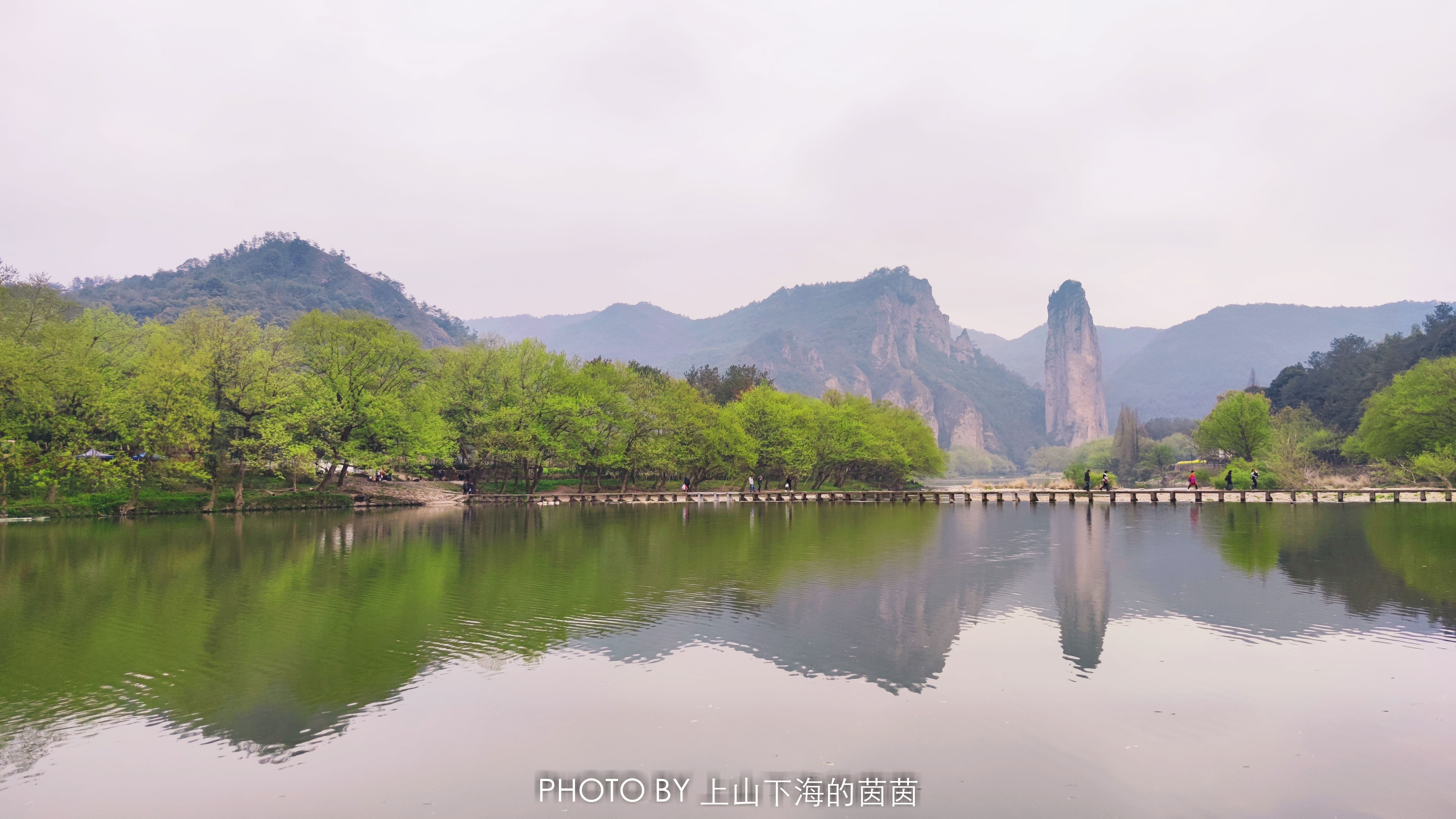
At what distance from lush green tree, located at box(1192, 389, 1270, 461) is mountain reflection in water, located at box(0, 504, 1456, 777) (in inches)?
2255

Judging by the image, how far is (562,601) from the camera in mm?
21031

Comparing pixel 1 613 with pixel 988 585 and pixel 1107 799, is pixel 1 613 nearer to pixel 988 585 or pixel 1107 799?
pixel 1107 799

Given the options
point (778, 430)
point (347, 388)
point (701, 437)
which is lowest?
point (701, 437)

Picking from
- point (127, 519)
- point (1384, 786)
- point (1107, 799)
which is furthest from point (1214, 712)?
point (127, 519)

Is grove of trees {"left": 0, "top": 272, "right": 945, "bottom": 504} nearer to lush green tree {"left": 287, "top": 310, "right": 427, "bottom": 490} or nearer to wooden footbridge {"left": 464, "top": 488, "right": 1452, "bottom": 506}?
lush green tree {"left": 287, "top": 310, "right": 427, "bottom": 490}

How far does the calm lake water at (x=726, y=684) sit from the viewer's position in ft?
31.3

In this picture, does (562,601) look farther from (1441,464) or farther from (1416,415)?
(1416,415)

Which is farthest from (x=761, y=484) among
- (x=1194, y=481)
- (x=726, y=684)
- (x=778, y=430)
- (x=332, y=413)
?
(x=726, y=684)

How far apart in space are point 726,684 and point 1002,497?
6227 cm

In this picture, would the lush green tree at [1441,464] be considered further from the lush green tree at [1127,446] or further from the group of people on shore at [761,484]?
the lush green tree at [1127,446]

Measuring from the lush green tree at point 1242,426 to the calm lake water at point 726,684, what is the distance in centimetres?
7165

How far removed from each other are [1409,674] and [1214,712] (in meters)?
4.97

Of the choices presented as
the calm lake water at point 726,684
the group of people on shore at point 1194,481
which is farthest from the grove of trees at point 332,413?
the calm lake water at point 726,684

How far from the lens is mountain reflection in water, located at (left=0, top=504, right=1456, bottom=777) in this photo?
44.3ft
